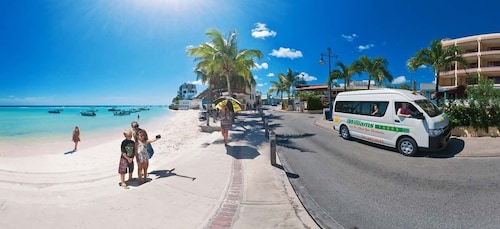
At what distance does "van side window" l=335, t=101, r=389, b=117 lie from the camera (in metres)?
9.37

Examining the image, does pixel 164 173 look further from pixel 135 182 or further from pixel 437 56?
pixel 437 56

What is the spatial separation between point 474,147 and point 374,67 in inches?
707

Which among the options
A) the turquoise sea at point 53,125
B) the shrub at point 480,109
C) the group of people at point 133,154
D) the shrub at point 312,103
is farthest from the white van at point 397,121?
the turquoise sea at point 53,125

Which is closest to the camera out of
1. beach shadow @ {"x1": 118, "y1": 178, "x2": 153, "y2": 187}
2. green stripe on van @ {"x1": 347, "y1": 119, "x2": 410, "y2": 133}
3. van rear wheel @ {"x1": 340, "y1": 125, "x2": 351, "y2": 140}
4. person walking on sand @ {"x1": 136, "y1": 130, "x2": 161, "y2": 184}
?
beach shadow @ {"x1": 118, "y1": 178, "x2": 153, "y2": 187}

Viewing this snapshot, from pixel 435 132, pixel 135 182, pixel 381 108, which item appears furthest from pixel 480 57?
pixel 135 182

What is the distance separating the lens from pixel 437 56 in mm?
16406

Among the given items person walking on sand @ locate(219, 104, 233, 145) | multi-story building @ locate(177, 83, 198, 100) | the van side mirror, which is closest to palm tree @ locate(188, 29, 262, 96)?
person walking on sand @ locate(219, 104, 233, 145)

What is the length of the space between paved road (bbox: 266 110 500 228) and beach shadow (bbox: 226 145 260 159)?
1196mm

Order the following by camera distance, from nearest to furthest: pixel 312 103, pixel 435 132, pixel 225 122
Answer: pixel 435 132 → pixel 225 122 → pixel 312 103

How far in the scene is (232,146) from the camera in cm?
1041

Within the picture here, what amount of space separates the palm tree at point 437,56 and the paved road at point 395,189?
11.2 meters

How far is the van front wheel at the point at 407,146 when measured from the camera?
27.0 feet

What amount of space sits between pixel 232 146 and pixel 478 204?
7833mm

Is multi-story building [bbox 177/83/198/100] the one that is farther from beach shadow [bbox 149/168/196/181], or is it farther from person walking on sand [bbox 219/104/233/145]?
beach shadow [bbox 149/168/196/181]
